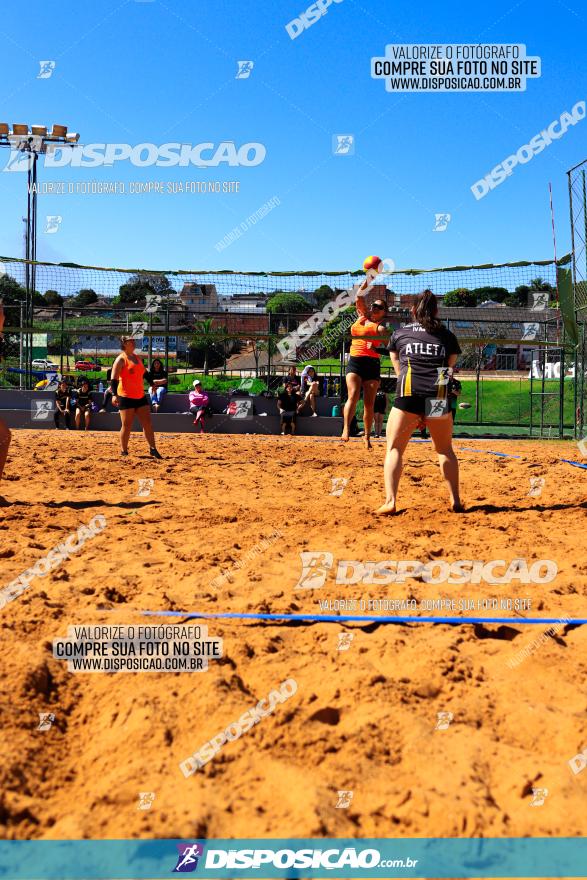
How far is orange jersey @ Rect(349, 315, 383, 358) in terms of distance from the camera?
8.91 metres

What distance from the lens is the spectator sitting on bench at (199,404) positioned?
16547 millimetres

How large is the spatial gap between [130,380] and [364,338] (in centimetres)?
328

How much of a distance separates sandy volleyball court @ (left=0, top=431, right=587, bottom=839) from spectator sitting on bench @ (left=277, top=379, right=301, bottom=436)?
11018 millimetres

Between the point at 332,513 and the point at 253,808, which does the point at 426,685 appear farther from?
the point at 332,513

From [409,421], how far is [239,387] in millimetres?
14551

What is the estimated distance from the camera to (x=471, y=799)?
2.18m

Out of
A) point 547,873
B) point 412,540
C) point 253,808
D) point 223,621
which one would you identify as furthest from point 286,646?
point 412,540

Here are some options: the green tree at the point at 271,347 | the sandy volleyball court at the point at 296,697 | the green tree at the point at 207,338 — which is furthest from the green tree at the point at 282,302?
the sandy volleyball court at the point at 296,697

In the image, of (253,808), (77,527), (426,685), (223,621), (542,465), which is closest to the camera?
(253,808)

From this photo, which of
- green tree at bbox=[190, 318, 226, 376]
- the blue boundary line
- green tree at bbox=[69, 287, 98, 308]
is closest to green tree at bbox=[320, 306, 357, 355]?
green tree at bbox=[190, 318, 226, 376]

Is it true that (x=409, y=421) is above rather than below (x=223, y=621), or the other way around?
above

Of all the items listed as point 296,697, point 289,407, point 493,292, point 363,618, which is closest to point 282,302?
point 289,407

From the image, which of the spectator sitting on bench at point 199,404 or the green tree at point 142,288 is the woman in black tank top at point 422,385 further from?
the green tree at point 142,288

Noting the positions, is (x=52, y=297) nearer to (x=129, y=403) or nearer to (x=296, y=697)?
(x=129, y=403)
